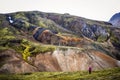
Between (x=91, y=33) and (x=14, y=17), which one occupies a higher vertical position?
(x=14, y=17)

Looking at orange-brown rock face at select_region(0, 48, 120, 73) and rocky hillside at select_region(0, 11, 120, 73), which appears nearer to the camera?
orange-brown rock face at select_region(0, 48, 120, 73)

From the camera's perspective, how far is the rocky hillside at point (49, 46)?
120 m

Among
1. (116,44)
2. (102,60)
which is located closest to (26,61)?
(102,60)

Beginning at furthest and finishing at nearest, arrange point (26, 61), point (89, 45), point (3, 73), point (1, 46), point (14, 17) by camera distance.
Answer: point (14, 17) → point (89, 45) → point (1, 46) → point (26, 61) → point (3, 73)

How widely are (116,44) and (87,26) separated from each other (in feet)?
94.7

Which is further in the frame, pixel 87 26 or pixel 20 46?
pixel 87 26

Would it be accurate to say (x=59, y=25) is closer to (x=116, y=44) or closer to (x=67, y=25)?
(x=67, y=25)

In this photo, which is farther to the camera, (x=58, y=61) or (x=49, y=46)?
(x=49, y=46)

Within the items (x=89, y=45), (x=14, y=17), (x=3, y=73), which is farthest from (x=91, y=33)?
(x=3, y=73)

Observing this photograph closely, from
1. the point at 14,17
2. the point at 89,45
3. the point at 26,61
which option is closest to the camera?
the point at 26,61

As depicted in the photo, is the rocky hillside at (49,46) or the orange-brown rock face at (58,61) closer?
the orange-brown rock face at (58,61)

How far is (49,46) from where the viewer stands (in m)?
134

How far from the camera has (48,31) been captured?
16312cm

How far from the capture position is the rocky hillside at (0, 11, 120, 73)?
394 ft
